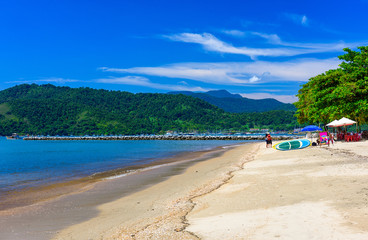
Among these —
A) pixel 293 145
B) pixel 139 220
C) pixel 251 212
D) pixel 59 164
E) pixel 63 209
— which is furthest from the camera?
pixel 59 164

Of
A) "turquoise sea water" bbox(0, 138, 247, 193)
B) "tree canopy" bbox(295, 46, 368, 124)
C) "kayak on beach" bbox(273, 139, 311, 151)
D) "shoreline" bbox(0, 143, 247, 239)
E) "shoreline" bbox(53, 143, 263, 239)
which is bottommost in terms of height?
"turquoise sea water" bbox(0, 138, 247, 193)

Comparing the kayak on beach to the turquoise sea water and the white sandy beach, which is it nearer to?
the turquoise sea water

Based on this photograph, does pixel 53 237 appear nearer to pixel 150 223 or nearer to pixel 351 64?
pixel 150 223

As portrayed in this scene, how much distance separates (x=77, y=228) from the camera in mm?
9203

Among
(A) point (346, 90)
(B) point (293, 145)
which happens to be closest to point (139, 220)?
(B) point (293, 145)

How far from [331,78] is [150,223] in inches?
1633

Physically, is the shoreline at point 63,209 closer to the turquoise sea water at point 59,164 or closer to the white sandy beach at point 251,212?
the white sandy beach at point 251,212

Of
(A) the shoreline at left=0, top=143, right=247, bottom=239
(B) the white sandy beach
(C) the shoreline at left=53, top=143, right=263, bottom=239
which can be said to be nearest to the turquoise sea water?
(A) the shoreline at left=0, top=143, right=247, bottom=239

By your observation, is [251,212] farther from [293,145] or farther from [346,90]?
[346,90]

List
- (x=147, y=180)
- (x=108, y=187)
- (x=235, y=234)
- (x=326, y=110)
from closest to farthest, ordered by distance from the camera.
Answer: (x=235, y=234), (x=108, y=187), (x=147, y=180), (x=326, y=110)

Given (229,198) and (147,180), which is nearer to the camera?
(229,198)

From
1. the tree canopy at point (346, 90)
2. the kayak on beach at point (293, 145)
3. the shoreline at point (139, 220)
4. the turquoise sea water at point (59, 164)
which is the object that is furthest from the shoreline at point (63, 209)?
the tree canopy at point (346, 90)

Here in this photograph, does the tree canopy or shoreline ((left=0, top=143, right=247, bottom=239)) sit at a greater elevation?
the tree canopy

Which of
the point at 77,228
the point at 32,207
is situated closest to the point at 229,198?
the point at 77,228
